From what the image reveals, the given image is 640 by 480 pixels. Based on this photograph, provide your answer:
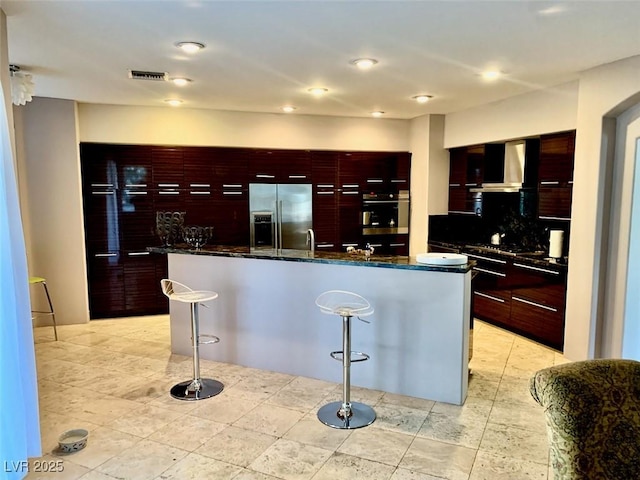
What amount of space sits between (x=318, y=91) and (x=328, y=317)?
2433 mm

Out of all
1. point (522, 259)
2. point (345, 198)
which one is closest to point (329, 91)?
point (345, 198)

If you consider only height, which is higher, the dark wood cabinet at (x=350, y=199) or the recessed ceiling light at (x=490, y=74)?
the recessed ceiling light at (x=490, y=74)

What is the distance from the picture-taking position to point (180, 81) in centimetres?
432

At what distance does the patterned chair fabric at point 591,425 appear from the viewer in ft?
5.28

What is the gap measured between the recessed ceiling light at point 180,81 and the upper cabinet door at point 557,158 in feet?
12.1

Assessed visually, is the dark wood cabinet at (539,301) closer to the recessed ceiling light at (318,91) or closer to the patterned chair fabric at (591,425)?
the recessed ceiling light at (318,91)

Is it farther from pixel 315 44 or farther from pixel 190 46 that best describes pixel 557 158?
pixel 190 46

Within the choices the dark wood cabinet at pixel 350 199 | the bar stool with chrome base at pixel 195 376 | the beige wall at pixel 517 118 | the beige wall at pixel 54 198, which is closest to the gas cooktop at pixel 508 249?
the beige wall at pixel 517 118

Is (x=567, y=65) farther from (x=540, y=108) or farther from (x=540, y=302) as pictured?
(x=540, y=302)

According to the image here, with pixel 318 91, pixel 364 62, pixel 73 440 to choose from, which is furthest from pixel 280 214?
pixel 73 440

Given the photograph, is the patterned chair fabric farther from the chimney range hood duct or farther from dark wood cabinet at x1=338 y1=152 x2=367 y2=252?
dark wood cabinet at x1=338 y1=152 x2=367 y2=252

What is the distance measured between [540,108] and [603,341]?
7.87ft

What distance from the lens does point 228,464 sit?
8.55ft

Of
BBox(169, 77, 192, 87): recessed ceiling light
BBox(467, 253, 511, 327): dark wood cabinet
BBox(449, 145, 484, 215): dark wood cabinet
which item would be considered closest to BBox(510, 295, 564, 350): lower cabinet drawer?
BBox(467, 253, 511, 327): dark wood cabinet
